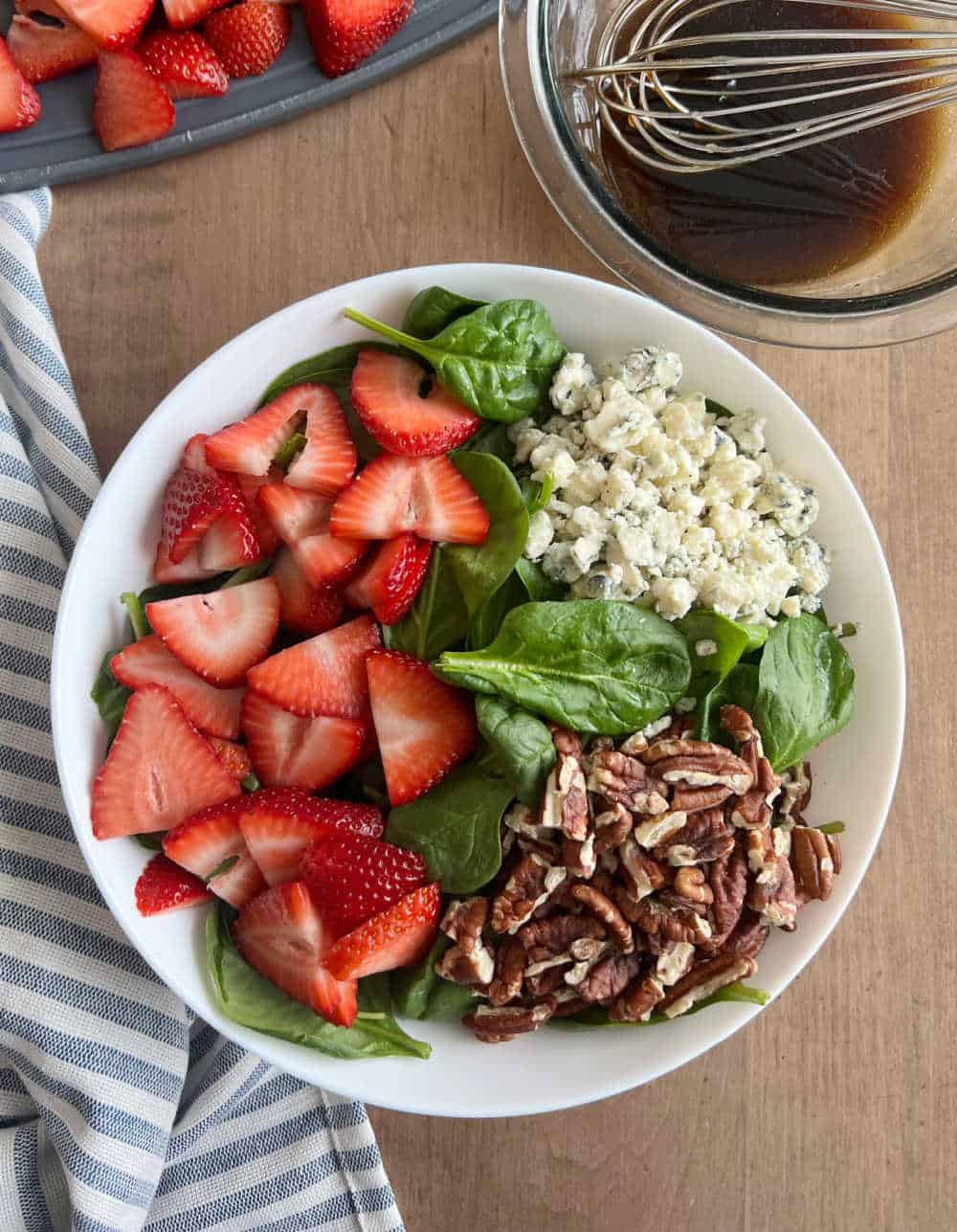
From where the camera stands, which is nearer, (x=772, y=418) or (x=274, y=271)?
(x=772, y=418)

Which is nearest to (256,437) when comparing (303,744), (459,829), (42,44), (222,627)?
(222,627)

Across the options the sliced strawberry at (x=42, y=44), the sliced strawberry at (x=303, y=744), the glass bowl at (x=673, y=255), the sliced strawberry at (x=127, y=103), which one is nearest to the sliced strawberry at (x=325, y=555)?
the sliced strawberry at (x=303, y=744)

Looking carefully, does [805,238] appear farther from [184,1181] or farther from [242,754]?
[184,1181]

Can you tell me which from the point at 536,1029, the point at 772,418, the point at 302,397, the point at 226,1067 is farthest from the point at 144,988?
the point at 772,418

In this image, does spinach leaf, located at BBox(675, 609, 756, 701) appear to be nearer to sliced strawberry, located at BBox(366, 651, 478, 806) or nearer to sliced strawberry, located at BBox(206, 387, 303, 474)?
sliced strawberry, located at BBox(366, 651, 478, 806)

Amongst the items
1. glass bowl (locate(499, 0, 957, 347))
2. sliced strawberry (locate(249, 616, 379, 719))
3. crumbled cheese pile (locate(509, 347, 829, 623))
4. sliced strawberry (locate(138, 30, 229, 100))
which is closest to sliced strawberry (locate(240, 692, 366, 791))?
sliced strawberry (locate(249, 616, 379, 719))
